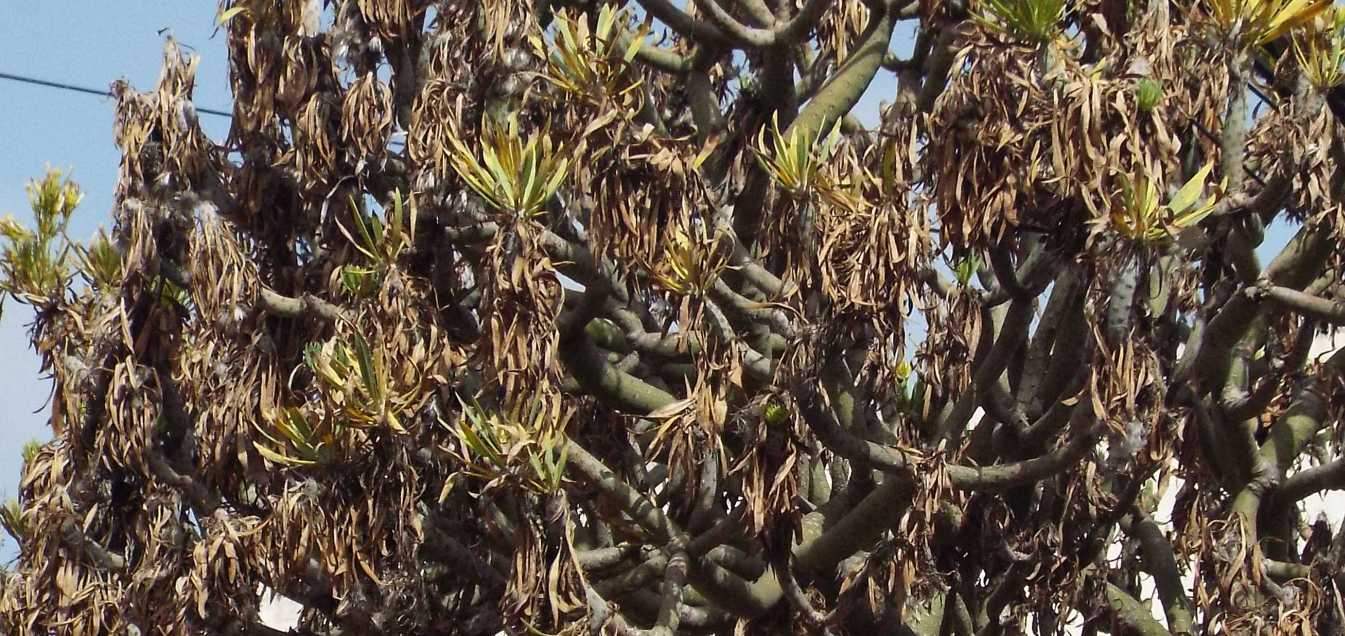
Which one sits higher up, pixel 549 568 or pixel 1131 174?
pixel 1131 174

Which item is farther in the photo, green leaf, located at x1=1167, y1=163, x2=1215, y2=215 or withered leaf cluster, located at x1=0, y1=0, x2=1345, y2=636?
withered leaf cluster, located at x1=0, y1=0, x2=1345, y2=636

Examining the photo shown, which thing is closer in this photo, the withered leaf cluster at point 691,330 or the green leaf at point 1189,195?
the green leaf at point 1189,195

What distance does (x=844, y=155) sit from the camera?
7.17 meters

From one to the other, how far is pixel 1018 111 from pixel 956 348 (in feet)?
5.47

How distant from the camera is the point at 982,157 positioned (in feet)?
20.5

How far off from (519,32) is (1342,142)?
10.3 feet

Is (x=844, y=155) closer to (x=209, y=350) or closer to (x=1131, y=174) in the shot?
(x=1131, y=174)

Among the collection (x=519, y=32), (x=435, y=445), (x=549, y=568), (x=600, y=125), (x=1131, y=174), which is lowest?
(x=549, y=568)

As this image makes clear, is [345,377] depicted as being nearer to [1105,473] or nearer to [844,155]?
[844,155]

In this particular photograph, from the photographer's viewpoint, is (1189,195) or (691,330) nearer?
(1189,195)

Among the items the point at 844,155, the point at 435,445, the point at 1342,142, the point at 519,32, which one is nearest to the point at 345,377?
the point at 435,445

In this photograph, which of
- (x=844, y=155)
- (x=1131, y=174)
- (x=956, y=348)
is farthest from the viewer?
(x=956, y=348)

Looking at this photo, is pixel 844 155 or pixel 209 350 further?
pixel 209 350

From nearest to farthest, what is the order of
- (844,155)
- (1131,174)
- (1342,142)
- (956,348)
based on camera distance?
1. (1131,174)
2. (1342,142)
3. (844,155)
4. (956,348)
